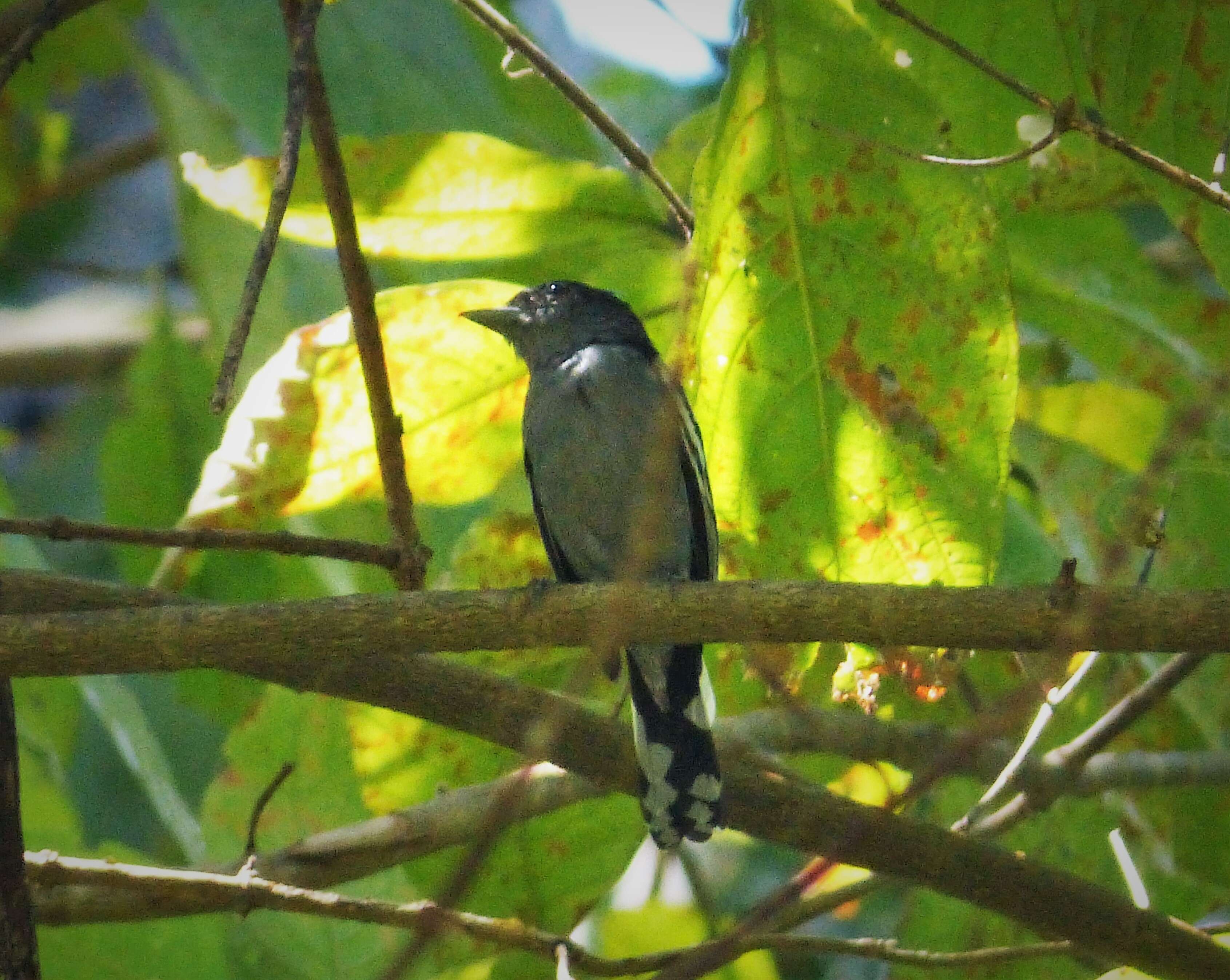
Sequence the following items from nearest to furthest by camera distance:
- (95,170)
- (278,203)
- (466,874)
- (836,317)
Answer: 1. (466,874)
2. (278,203)
3. (836,317)
4. (95,170)

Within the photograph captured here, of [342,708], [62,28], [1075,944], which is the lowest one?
[1075,944]

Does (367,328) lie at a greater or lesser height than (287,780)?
greater

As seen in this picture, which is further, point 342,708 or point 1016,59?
point 342,708

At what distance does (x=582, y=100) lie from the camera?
2.97m

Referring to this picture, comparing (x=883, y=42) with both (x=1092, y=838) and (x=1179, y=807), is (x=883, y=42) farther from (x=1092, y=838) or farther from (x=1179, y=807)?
(x=1179, y=807)

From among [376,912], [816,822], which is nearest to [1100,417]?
[816,822]

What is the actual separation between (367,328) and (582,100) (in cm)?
76

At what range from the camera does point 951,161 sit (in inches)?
102

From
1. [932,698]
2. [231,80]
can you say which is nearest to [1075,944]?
[932,698]

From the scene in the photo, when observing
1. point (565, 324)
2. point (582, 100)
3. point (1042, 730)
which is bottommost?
point (1042, 730)

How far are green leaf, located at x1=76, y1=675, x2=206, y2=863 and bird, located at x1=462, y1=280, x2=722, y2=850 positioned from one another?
1092 mm

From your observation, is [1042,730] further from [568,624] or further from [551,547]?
[551,547]

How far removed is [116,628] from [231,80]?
1957mm

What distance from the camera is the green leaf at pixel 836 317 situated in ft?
8.60
